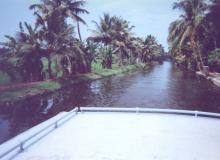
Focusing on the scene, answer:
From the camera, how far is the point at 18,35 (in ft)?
70.8

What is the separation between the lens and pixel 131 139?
15.2ft

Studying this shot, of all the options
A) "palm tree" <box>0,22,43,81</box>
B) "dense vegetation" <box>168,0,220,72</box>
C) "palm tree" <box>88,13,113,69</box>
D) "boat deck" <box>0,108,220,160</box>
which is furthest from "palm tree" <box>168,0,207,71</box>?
"boat deck" <box>0,108,220,160</box>

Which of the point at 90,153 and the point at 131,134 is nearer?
the point at 90,153

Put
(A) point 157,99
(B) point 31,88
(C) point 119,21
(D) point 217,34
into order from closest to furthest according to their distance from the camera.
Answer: (A) point 157,99, (B) point 31,88, (D) point 217,34, (C) point 119,21

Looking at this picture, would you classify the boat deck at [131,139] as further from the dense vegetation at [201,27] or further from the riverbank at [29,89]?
the dense vegetation at [201,27]

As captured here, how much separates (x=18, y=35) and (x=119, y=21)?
2393 centimetres

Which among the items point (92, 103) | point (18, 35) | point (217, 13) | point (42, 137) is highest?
point (217, 13)

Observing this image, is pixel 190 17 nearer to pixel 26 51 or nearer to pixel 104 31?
pixel 104 31

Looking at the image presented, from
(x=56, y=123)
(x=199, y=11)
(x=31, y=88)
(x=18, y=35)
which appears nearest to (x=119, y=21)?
(x=199, y=11)

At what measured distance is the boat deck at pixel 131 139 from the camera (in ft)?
13.0

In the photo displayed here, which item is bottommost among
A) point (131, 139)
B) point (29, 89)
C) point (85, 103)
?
point (85, 103)

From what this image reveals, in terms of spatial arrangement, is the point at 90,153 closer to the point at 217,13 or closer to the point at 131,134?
the point at 131,134

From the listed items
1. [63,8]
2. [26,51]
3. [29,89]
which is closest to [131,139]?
[29,89]

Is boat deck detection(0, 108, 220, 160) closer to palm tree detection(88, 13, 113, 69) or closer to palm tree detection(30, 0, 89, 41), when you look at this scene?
palm tree detection(30, 0, 89, 41)
